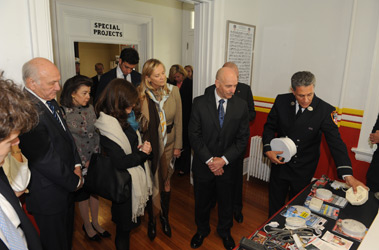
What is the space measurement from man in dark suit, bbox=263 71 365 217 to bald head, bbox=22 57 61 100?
1.69m

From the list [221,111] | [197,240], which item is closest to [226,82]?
[221,111]

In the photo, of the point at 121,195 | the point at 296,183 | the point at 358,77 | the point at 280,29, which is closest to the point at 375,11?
the point at 358,77

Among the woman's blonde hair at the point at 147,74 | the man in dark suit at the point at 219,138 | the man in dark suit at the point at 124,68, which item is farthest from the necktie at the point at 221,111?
the man in dark suit at the point at 124,68

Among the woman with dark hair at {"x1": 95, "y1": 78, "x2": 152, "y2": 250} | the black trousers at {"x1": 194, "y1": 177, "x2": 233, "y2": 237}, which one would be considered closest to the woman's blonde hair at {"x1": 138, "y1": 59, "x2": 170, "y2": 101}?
the woman with dark hair at {"x1": 95, "y1": 78, "x2": 152, "y2": 250}

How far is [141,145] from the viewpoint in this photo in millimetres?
1953

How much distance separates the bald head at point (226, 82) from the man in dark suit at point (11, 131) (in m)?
1.43

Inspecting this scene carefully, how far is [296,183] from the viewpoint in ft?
7.00

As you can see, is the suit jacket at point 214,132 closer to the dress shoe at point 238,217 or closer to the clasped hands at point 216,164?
the clasped hands at point 216,164

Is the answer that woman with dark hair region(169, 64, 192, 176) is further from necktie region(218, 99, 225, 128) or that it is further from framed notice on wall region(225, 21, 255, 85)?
necktie region(218, 99, 225, 128)

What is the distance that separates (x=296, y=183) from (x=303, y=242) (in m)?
0.96

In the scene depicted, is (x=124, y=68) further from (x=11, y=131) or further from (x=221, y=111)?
(x=11, y=131)

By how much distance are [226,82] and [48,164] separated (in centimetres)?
138

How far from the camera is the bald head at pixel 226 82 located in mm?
2031

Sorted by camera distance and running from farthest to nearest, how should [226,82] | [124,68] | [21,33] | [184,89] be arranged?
[184,89] → [124,68] → [226,82] → [21,33]
